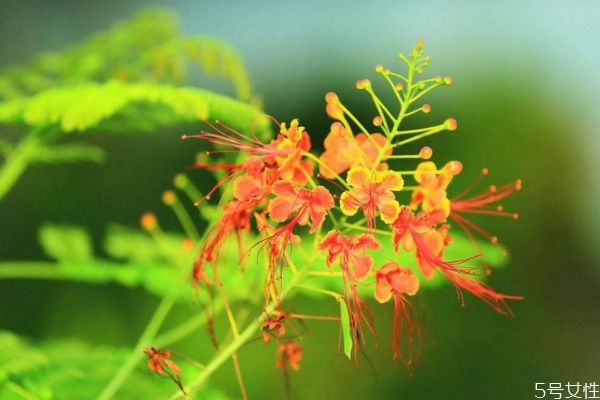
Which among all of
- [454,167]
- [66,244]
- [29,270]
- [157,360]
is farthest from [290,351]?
[66,244]

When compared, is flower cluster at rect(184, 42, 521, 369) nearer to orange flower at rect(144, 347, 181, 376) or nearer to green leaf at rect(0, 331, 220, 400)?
orange flower at rect(144, 347, 181, 376)

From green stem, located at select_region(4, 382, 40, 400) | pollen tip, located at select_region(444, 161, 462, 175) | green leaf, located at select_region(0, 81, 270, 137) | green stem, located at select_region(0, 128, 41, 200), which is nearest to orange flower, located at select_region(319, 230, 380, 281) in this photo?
pollen tip, located at select_region(444, 161, 462, 175)

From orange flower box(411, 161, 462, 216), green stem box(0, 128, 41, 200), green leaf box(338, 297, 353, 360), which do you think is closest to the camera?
green leaf box(338, 297, 353, 360)

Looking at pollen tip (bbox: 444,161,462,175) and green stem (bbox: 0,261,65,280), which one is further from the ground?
pollen tip (bbox: 444,161,462,175)

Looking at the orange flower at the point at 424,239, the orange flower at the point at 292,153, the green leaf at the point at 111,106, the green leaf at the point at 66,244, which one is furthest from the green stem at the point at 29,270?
the orange flower at the point at 424,239

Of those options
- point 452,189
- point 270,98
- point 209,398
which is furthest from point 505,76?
point 209,398

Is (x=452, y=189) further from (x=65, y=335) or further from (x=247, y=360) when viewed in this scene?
(x=65, y=335)
